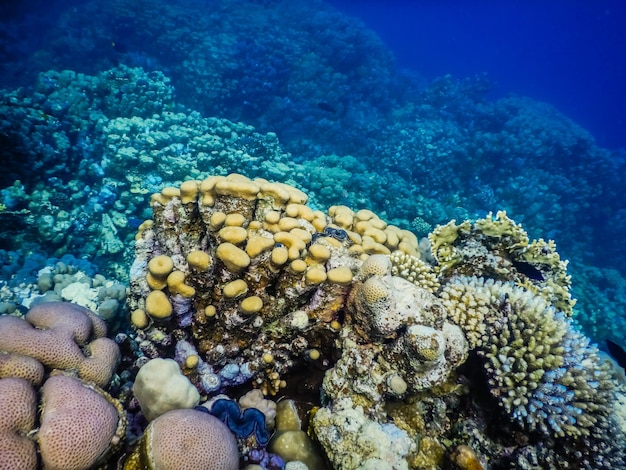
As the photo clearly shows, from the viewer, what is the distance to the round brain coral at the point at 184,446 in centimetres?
203

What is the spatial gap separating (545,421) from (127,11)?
23181 millimetres

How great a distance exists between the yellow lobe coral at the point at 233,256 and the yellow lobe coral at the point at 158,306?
24.3 inches

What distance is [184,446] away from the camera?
2076mm

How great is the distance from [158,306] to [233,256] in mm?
775

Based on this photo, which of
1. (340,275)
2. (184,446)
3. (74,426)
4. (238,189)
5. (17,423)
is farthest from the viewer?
(238,189)

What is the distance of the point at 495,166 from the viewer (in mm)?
16031

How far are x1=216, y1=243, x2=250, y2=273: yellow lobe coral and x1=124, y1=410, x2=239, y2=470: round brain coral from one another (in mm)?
1110

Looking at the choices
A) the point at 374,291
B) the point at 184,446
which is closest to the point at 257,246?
the point at 374,291

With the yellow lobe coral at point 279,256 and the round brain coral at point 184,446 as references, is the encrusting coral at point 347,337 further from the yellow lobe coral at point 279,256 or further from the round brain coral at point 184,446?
the round brain coral at point 184,446

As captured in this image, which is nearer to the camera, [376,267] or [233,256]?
[233,256]

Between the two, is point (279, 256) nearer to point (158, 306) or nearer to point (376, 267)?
point (376, 267)

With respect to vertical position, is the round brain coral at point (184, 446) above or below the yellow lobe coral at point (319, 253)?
below

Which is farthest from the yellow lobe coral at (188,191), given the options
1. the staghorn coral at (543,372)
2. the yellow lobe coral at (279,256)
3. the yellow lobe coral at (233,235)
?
the staghorn coral at (543,372)

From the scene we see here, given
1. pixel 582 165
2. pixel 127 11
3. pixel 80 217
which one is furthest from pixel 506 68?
pixel 80 217
